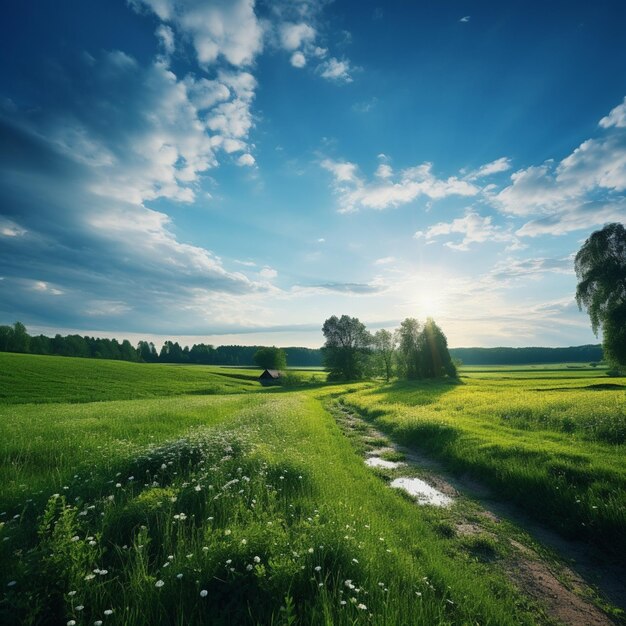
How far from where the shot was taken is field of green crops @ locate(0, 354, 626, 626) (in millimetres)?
3854

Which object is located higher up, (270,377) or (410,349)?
(410,349)

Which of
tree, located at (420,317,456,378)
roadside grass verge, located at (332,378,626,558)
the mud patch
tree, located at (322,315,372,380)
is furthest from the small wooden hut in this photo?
the mud patch

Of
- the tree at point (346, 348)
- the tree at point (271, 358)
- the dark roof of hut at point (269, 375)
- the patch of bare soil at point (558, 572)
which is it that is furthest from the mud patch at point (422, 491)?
the tree at point (271, 358)

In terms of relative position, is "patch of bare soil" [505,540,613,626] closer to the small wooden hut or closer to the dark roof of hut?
the small wooden hut

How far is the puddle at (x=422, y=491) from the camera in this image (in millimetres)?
9523

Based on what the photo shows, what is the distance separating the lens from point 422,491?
34.2 ft

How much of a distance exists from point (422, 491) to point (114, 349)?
16056cm

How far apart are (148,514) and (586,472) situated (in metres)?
11.2

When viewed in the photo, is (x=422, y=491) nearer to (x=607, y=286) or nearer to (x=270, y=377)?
(x=607, y=286)

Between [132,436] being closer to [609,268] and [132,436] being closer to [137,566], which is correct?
[137,566]

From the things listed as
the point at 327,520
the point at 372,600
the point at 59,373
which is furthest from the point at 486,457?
the point at 59,373

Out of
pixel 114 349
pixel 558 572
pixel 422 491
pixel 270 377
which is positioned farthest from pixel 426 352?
pixel 114 349

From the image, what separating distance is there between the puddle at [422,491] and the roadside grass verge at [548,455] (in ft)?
6.24

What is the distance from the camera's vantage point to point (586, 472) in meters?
9.30
